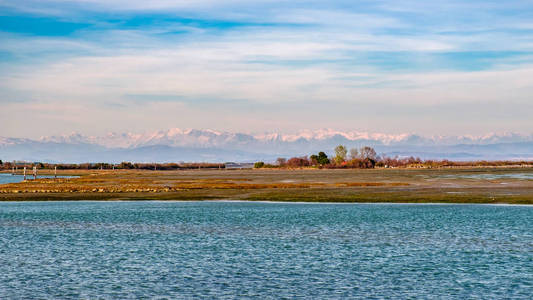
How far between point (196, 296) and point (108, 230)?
20.2 m

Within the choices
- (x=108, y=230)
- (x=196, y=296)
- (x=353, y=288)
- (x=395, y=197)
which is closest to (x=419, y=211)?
(x=395, y=197)

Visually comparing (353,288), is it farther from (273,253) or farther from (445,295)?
(273,253)

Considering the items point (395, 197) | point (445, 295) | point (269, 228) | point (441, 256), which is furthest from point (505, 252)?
point (395, 197)

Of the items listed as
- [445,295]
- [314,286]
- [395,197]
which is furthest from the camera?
[395,197]

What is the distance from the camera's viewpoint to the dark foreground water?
23438 millimetres

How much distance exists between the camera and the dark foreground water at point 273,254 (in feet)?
76.9

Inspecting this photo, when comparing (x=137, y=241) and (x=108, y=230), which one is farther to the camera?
(x=108, y=230)

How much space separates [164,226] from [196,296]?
21.2 meters

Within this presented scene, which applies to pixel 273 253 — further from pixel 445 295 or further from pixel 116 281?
pixel 445 295

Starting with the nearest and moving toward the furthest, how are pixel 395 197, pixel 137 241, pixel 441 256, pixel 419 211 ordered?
pixel 441 256 → pixel 137 241 → pixel 419 211 → pixel 395 197

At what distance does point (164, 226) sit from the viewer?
141 ft

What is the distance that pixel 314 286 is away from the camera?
2375 cm

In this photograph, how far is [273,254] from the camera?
101 ft

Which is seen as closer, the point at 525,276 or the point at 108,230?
the point at 525,276
